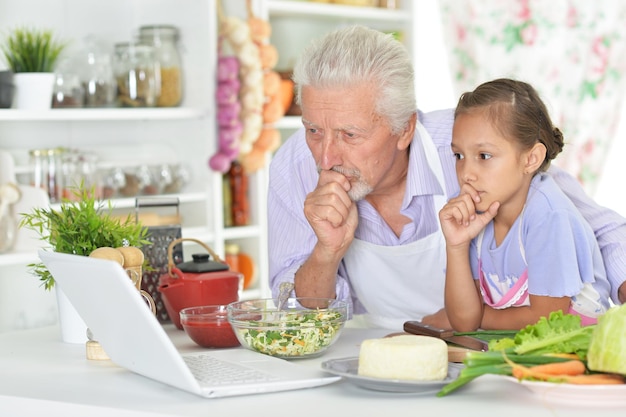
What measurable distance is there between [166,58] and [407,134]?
1486mm

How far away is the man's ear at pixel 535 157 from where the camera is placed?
6.82ft

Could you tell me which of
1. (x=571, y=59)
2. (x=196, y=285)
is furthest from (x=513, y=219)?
(x=571, y=59)

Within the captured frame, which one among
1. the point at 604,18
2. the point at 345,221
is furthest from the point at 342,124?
the point at 604,18

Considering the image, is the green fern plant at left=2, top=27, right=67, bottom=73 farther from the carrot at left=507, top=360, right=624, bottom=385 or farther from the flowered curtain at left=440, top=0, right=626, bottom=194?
the carrot at left=507, top=360, right=624, bottom=385

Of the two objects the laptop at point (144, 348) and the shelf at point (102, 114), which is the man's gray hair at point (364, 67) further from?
the shelf at point (102, 114)

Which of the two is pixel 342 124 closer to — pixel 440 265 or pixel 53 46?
pixel 440 265

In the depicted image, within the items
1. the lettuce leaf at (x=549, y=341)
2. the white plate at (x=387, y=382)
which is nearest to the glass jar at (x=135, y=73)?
the white plate at (x=387, y=382)

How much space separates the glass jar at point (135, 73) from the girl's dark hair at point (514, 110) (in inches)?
60.9

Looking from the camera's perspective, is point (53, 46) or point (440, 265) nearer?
point (440, 265)

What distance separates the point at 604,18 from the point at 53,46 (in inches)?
76.8

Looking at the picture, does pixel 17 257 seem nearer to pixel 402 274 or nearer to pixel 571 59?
pixel 402 274

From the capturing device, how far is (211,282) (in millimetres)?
2008

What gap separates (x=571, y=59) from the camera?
12.2 ft

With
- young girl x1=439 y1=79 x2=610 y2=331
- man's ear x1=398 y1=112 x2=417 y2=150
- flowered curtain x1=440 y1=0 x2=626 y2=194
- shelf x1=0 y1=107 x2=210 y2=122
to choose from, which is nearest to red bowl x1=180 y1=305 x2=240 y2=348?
young girl x1=439 y1=79 x2=610 y2=331
